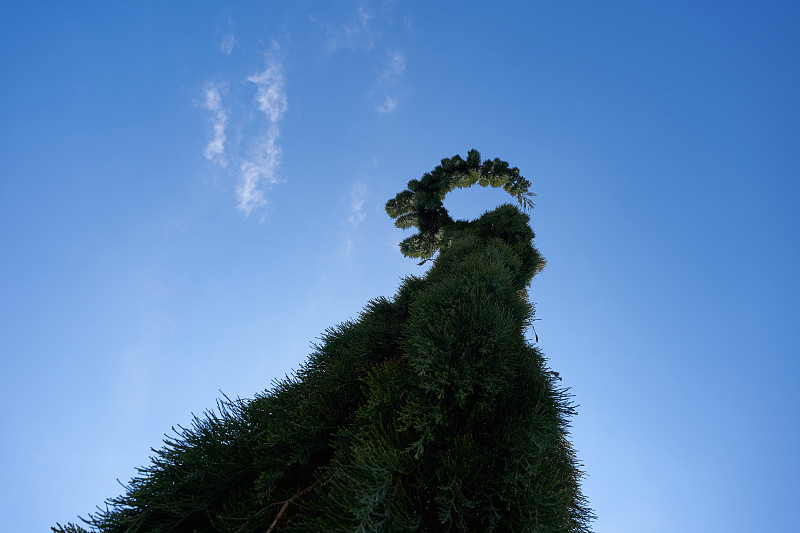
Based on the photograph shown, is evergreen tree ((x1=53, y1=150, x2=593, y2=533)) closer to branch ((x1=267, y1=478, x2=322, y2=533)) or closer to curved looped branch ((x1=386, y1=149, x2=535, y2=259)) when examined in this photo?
branch ((x1=267, y1=478, x2=322, y2=533))

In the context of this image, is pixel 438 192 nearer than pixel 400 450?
No

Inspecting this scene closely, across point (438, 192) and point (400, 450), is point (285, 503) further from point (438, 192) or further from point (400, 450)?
point (438, 192)

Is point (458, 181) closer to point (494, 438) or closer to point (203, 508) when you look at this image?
point (494, 438)

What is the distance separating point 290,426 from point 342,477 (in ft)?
2.22

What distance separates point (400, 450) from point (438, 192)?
6288mm

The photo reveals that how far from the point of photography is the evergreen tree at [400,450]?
188 cm

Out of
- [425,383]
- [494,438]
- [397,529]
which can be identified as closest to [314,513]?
[397,529]

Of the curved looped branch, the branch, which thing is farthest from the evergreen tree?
the curved looped branch

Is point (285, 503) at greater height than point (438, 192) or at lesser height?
lesser

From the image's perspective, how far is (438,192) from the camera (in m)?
7.72

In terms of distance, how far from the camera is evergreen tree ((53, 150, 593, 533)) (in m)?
1.88

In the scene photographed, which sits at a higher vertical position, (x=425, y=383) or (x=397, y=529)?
(x=425, y=383)

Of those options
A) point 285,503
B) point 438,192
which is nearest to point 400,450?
point 285,503

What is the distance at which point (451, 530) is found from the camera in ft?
6.17
